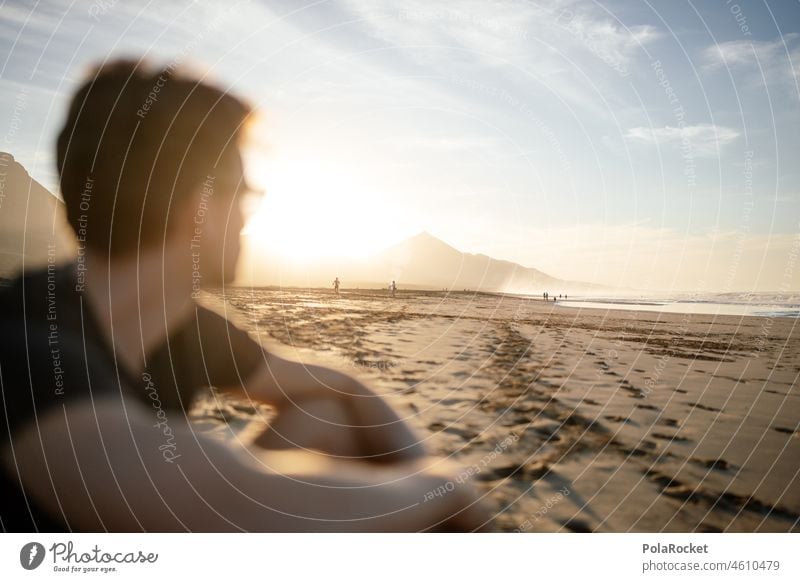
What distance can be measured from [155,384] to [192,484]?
72 cm

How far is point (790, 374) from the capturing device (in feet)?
19.4

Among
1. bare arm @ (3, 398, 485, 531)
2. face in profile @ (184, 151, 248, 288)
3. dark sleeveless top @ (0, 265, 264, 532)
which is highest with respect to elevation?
face in profile @ (184, 151, 248, 288)

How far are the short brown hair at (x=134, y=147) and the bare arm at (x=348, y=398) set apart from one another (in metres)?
1.29

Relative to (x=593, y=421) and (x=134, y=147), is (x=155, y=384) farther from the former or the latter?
(x=593, y=421)

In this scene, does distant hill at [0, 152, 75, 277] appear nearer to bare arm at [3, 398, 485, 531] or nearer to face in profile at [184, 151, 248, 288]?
face in profile at [184, 151, 248, 288]

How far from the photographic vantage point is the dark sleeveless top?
2.68 meters

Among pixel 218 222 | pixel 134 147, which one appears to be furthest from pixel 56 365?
pixel 134 147

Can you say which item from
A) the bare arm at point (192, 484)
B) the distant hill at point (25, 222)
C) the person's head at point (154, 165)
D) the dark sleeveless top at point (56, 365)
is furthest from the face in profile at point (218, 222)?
the bare arm at point (192, 484)

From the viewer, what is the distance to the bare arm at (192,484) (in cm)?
260

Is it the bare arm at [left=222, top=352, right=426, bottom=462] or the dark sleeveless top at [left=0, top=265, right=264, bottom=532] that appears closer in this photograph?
the dark sleeveless top at [left=0, top=265, right=264, bottom=532]

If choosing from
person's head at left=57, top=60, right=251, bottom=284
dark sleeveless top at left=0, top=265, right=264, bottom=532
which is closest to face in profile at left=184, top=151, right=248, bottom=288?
person's head at left=57, top=60, right=251, bottom=284

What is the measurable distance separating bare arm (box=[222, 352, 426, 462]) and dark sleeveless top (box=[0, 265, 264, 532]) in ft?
1.47

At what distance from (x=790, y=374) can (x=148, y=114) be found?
25.9ft
